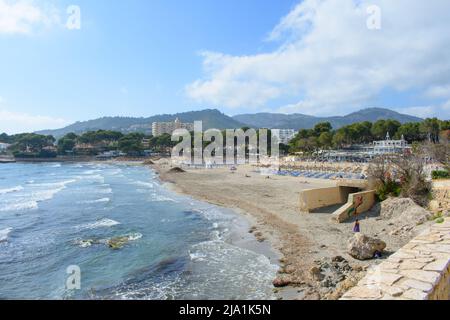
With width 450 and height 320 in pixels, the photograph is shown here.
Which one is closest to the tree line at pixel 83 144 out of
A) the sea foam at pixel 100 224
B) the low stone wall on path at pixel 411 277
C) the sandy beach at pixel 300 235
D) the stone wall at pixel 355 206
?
the sandy beach at pixel 300 235

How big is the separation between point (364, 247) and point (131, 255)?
10.4 meters

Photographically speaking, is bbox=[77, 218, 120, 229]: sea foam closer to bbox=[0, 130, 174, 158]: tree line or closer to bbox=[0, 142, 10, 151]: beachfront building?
bbox=[0, 130, 174, 158]: tree line

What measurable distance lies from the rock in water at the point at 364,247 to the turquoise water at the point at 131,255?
334 centimetres

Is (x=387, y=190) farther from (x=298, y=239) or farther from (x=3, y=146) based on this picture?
(x=3, y=146)

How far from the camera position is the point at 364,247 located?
13656 millimetres

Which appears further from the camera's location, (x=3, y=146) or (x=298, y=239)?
(x=3, y=146)

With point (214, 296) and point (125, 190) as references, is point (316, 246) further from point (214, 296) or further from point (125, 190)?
point (125, 190)

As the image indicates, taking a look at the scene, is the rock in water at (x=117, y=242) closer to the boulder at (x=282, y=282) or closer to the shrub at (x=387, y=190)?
the boulder at (x=282, y=282)

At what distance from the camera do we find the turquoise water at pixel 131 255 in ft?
40.1

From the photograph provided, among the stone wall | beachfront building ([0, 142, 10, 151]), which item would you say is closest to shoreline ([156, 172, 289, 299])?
the stone wall

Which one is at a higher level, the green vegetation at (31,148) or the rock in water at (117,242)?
the green vegetation at (31,148)

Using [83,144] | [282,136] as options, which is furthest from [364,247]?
[282,136]

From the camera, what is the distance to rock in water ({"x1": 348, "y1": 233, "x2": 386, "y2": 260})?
1356cm
